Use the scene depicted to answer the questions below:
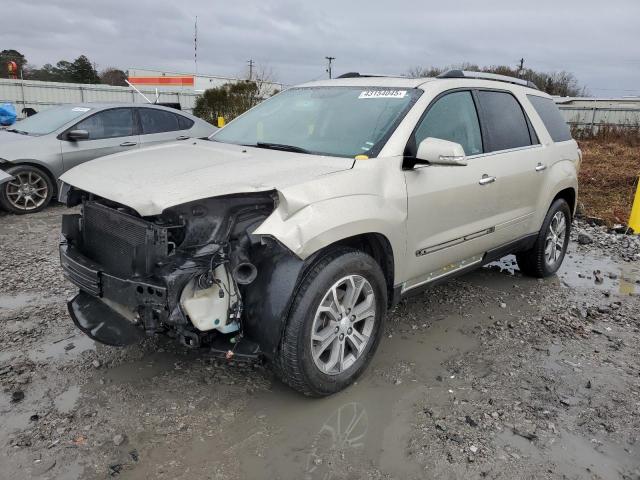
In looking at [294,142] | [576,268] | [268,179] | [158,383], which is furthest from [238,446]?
[576,268]

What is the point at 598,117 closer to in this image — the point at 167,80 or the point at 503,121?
the point at 503,121

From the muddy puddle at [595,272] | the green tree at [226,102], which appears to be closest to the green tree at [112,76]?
the green tree at [226,102]

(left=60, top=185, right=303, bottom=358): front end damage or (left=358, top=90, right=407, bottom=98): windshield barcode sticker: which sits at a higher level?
(left=358, top=90, right=407, bottom=98): windshield barcode sticker

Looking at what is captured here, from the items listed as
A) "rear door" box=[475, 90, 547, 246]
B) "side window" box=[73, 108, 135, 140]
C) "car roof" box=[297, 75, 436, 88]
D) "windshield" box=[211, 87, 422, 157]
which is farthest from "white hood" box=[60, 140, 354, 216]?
"side window" box=[73, 108, 135, 140]

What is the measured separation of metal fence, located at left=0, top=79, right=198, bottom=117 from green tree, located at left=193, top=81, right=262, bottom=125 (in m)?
1.34

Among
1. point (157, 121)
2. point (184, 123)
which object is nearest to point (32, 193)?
point (157, 121)

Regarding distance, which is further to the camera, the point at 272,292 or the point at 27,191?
the point at 27,191

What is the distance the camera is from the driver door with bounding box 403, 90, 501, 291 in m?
3.52

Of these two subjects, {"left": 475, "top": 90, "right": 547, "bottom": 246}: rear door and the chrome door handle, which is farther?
{"left": 475, "top": 90, "right": 547, "bottom": 246}: rear door

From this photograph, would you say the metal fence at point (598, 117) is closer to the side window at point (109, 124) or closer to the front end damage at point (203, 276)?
the side window at point (109, 124)

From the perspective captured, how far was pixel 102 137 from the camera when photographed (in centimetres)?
812

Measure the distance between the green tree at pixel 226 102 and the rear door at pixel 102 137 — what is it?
30.1 ft

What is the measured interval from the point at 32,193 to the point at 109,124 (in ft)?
5.06

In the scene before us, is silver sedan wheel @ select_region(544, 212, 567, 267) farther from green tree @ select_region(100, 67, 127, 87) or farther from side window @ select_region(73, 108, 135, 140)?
green tree @ select_region(100, 67, 127, 87)
